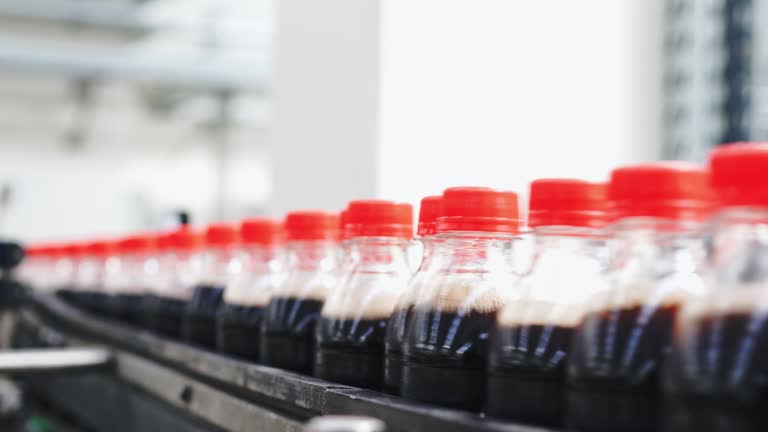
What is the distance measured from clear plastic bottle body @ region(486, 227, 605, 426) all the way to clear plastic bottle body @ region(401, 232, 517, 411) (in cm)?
4

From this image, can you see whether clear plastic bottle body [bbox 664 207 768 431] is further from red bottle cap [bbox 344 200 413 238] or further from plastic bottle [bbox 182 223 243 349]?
plastic bottle [bbox 182 223 243 349]

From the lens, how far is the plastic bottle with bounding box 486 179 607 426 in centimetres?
69

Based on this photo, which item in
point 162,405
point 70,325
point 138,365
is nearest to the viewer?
point 162,405

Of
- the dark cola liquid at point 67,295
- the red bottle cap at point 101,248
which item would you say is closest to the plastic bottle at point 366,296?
the red bottle cap at point 101,248

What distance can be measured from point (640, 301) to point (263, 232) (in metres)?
0.82

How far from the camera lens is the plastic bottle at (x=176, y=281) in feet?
5.60

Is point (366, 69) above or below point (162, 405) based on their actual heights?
above

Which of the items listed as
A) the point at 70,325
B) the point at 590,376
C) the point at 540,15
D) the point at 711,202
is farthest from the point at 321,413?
the point at 70,325

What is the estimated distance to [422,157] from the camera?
2062 millimetres

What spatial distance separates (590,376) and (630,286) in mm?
75

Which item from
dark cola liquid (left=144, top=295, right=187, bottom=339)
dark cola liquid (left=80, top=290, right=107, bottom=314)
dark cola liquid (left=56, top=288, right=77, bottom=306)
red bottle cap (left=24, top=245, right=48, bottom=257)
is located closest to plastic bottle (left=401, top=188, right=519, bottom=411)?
dark cola liquid (left=144, top=295, right=187, bottom=339)

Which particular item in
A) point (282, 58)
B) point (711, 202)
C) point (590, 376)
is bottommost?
point (590, 376)

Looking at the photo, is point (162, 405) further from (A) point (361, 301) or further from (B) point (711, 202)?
(B) point (711, 202)

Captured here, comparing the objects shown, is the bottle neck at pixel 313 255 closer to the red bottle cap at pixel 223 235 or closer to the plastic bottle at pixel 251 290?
the plastic bottle at pixel 251 290
